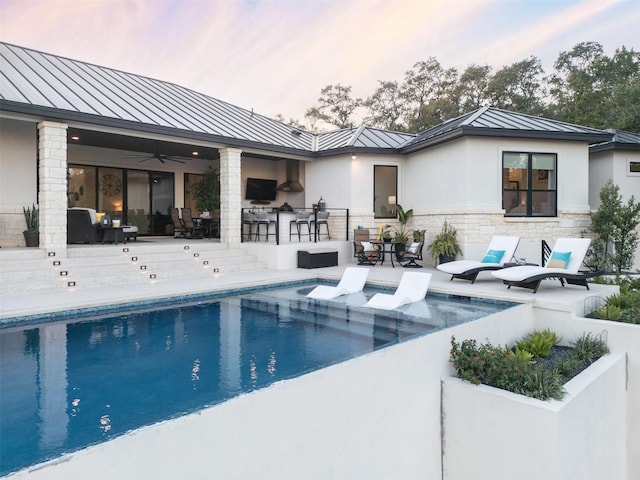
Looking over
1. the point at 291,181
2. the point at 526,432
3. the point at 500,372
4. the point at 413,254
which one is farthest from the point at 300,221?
the point at 526,432

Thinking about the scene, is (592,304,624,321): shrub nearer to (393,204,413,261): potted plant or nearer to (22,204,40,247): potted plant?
(393,204,413,261): potted plant

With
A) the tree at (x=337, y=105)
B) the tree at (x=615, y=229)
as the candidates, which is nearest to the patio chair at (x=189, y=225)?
the tree at (x=615, y=229)

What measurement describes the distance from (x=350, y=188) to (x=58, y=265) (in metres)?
8.98

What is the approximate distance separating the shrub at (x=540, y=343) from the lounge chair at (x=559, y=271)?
112cm

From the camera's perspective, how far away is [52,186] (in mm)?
9438

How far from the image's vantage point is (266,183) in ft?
57.3

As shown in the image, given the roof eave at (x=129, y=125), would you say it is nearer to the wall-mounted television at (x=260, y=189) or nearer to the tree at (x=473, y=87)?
the wall-mounted television at (x=260, y=189)

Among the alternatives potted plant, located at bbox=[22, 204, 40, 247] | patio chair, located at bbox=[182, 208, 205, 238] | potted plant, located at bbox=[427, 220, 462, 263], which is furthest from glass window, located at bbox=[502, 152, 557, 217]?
potted plant, located at bbox=[22, 204, 40, 247]

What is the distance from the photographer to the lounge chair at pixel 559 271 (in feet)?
26.0

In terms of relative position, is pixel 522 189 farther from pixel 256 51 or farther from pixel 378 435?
pixel 256 51

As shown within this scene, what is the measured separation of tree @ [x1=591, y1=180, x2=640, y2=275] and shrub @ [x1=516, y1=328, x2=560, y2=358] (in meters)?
5.94

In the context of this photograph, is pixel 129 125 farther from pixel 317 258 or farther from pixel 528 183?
pixel 528 183

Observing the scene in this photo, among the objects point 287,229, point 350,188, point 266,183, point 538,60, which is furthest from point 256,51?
point 538,60

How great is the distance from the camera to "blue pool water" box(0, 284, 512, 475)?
338 cm
